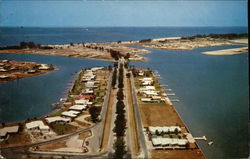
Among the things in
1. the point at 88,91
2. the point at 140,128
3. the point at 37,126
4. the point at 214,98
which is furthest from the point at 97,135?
the point at 214,98

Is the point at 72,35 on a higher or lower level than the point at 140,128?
higher

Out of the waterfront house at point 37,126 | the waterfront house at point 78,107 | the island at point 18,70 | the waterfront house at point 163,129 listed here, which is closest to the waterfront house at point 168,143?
the waterfront house at point 163,129

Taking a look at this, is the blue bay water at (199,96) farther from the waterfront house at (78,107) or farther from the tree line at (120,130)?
the tree line at (120,130)

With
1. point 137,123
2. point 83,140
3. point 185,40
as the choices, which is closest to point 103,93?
point 137,123

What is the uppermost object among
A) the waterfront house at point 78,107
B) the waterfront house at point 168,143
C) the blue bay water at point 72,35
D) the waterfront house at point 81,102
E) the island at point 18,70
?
the blue bay water at point 72,35

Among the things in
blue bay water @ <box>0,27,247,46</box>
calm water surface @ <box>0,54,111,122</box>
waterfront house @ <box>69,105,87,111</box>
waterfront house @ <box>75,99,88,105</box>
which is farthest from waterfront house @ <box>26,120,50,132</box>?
blue bay water @ <box>0,27,247,46</box>

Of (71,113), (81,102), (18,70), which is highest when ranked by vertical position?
(18,70)

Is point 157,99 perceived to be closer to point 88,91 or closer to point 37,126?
point 88,91
